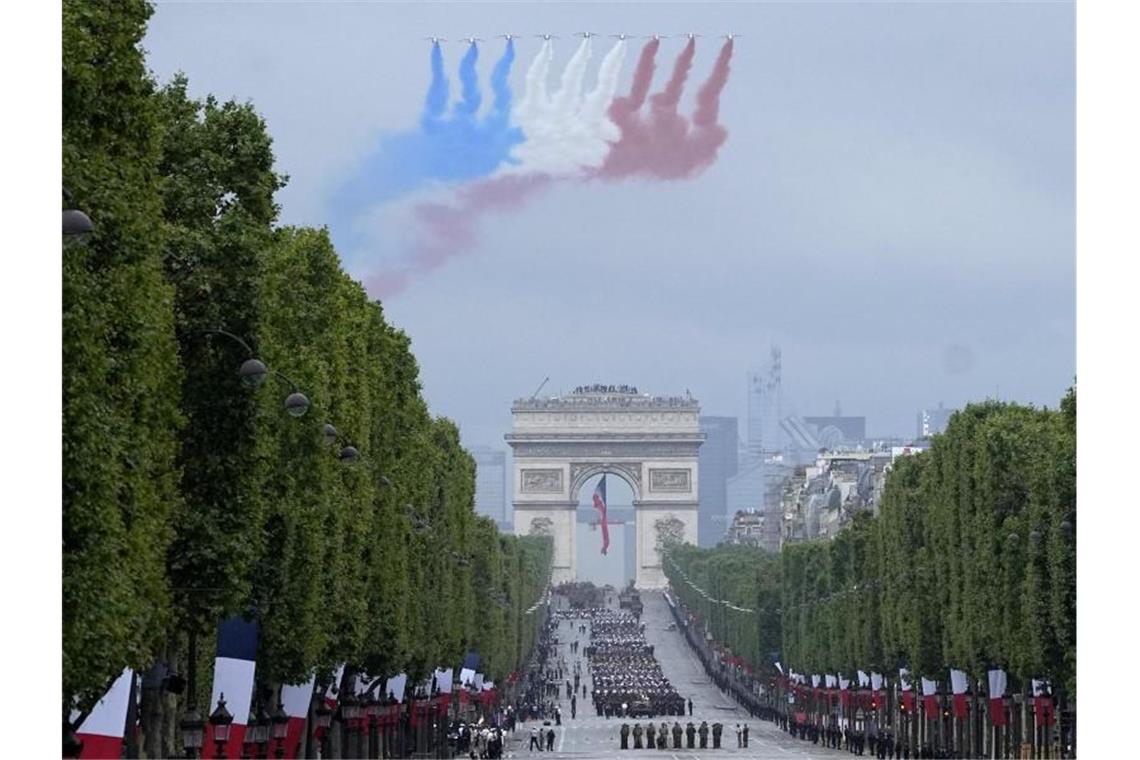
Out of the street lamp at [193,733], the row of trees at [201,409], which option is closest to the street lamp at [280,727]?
the row of trees at [201,409]

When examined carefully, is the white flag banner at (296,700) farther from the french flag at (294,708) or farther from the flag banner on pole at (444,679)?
the flag banner on pole at (444,679)

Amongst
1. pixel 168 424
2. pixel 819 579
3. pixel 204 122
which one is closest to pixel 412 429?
pixel 204 122

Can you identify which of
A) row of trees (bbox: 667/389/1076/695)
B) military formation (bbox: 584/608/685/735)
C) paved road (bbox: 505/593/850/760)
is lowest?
paved road (bbox: 505/593/850/760)

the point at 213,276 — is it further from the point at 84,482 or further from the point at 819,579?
the point at 819,579

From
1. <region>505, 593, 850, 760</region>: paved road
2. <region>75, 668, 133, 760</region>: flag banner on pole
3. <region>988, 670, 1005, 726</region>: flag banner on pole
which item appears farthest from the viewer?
<region>505, 593, 850, 760</region>: paved road

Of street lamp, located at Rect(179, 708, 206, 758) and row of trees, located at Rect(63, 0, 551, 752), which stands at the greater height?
row of trees, located at Rect(63, 0, 551, 752)

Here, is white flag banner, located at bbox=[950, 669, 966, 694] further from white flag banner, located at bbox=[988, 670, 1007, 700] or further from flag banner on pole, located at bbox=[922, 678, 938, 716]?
white flag banner, located at bbox=[988, 670, 1007, 700]

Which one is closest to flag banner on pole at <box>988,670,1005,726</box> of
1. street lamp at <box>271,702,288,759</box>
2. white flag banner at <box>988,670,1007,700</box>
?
white flag banner at <box>988,670,1007,700</box>
